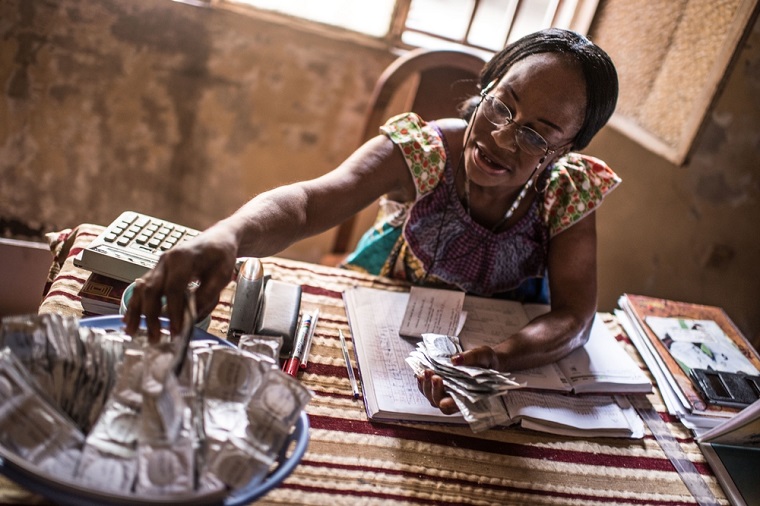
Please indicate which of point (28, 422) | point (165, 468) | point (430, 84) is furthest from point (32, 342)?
point (430, 84)

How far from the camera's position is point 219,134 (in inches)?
93.7

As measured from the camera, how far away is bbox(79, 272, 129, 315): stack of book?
92 centimetres

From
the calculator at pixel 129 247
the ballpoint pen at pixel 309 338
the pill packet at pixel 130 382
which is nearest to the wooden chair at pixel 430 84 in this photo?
the ballpoint pen at pixel 309 338

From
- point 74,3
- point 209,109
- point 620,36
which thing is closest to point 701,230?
point 620,36

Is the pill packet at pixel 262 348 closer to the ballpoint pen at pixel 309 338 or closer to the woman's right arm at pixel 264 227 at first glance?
the woman's right arm at pixel 264 227

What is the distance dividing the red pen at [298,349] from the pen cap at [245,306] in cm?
8

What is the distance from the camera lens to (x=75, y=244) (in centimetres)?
113

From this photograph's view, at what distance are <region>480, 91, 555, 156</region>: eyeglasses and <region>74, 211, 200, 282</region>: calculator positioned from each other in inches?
24.1

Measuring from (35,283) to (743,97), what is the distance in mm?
2400

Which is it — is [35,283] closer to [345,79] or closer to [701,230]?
[345,79]

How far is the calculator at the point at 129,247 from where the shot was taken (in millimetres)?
936

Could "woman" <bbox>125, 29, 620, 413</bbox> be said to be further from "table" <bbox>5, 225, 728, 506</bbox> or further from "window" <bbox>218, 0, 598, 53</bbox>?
"window" <bbox>218, 0, 598, 53</bbox>

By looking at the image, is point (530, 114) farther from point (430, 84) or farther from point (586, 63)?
point (430, 84)

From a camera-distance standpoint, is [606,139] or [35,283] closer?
[35,283]
